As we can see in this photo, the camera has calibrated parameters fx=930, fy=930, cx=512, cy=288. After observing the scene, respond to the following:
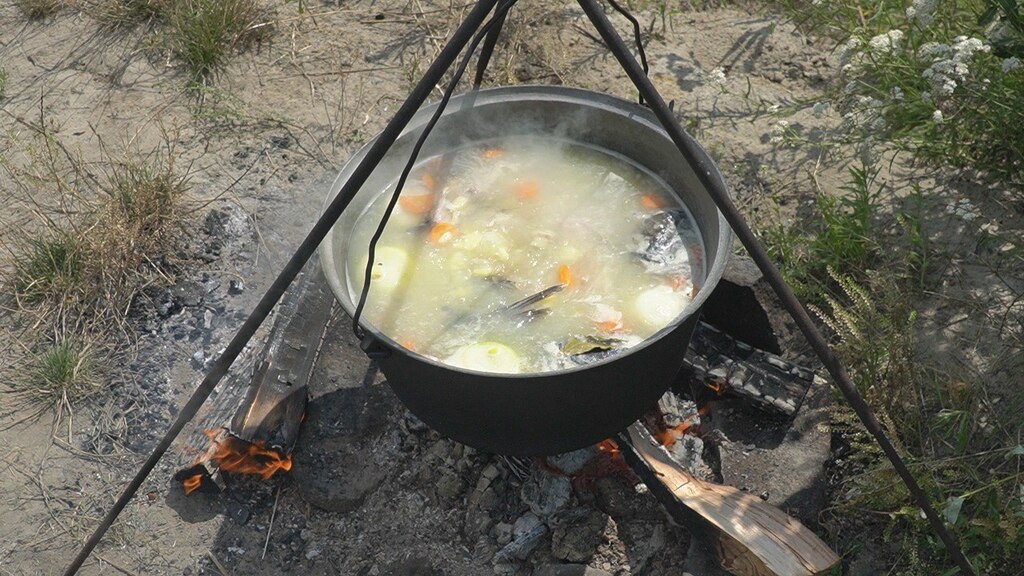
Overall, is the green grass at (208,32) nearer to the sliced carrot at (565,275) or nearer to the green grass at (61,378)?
the green grass at (61,378)

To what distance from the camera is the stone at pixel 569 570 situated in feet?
10.3

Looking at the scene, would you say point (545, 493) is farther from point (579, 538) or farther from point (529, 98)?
point (529, 98)

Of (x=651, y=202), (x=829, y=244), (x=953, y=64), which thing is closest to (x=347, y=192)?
(x=651, y=202)

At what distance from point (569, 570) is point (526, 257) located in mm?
1108

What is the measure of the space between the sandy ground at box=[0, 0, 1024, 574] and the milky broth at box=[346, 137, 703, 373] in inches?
27.2

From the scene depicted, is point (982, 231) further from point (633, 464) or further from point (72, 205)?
point (72, 205)

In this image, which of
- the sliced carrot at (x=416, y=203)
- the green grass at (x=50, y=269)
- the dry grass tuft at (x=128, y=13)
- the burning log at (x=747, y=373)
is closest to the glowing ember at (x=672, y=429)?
the burning log at (x=747, y=373)

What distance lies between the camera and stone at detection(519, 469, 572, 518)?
11.2 feet

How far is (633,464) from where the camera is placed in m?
3.34

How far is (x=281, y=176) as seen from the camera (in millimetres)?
4742

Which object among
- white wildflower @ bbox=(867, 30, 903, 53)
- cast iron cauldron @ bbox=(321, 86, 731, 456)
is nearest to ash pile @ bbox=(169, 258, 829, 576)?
cast iron cauldron @ bbox=(321, 86, 731, 456)

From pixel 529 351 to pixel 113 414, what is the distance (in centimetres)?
190

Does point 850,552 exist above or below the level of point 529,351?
below

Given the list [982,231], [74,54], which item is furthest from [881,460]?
[74,54]
